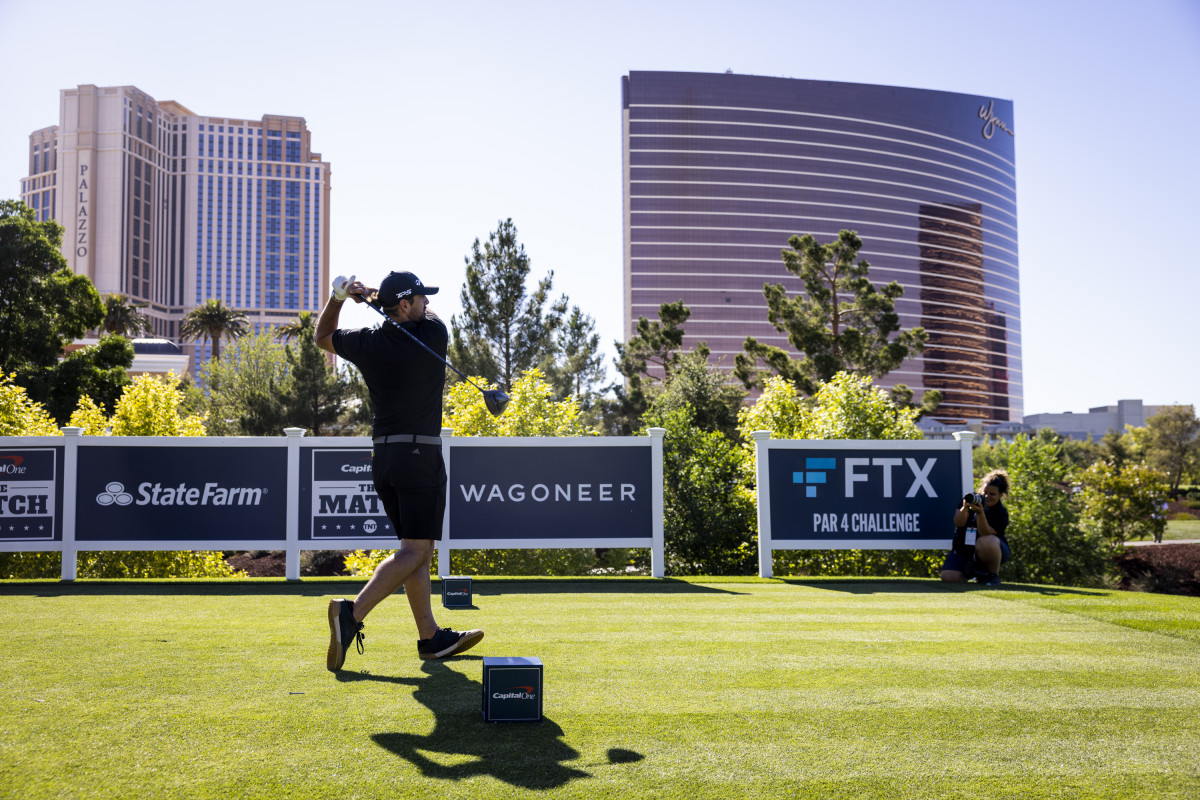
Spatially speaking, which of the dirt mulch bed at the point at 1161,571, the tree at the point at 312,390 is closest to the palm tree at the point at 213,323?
the tree at the point at 312,390

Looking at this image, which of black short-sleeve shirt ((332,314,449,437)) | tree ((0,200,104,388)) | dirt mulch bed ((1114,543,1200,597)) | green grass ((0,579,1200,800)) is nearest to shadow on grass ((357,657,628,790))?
green grass ((0,579,1200,800))

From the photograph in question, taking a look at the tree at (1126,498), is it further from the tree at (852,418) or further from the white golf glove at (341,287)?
the white golf glove at (341,287)

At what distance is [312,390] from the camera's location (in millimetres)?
37938

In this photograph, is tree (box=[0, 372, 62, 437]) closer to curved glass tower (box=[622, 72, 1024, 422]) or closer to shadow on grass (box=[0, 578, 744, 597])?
shadow on grass (box=[0, 578, 744, 597])

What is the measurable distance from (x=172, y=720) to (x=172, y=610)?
3.39 metres

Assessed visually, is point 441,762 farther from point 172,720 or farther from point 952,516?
point 952,516

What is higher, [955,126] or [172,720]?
[955,126]

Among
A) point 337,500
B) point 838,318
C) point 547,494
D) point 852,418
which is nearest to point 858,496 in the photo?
point 547,494

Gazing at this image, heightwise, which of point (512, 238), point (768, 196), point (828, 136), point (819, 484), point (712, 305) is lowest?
point (819, 484)

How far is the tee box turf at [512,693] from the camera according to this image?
2844 millimetres

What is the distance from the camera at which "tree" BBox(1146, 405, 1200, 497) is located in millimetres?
57812

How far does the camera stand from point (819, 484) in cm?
954

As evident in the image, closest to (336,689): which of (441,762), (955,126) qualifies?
(441,762)

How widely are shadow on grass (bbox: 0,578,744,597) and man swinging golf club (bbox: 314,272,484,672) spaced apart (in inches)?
135
